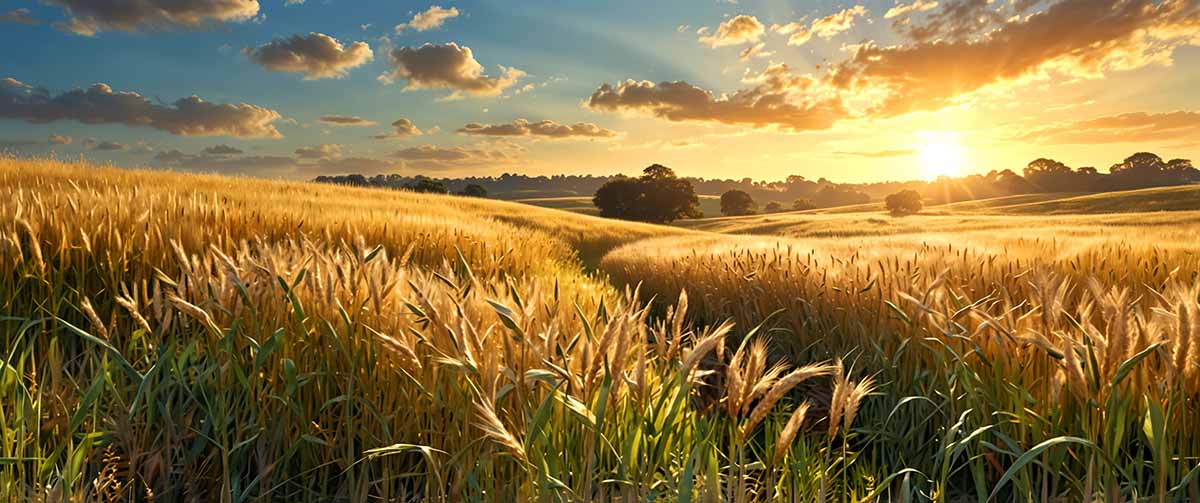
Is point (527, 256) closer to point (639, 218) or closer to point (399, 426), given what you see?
point (399, 426)

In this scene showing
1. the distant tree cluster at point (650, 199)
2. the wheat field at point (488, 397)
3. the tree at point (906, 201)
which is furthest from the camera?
the tree at point (906, 201)

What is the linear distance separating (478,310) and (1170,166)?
5139 inches

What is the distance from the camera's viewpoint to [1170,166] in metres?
95.4

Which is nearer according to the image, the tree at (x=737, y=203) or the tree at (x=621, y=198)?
the tree at (x=621, y=198)

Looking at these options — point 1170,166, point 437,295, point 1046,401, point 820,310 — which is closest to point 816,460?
point 1046,401

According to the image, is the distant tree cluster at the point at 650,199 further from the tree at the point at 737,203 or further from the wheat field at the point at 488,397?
the wheat field at the point at 488,397

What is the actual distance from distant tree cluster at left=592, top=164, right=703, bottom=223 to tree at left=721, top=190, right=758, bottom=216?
18276 mm

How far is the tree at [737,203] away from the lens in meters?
76.6

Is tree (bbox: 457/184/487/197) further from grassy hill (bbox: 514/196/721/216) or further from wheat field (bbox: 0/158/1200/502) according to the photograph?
wheat field (bbox: 0/158/1200/502)

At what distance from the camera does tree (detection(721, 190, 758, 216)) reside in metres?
76.6

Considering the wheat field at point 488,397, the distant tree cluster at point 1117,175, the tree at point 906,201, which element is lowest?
the wheat field at point 488,397

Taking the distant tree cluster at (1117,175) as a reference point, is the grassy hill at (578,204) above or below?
below

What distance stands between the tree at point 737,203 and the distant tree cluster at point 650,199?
60.0ft

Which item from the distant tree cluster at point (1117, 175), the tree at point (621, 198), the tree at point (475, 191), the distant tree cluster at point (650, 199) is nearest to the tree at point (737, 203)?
the distant tree cluster at point (650, 199)
